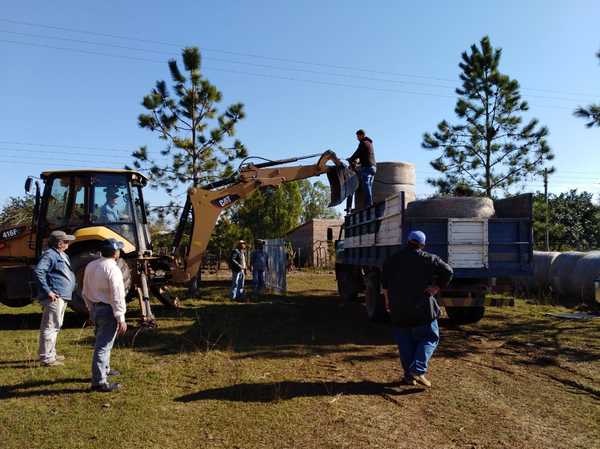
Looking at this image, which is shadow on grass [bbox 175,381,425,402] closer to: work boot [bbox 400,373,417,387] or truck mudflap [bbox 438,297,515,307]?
work boot [bbox 400,373,417,387]

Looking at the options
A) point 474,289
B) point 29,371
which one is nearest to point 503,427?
point 474,289

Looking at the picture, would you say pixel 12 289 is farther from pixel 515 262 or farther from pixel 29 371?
pixel 515 262

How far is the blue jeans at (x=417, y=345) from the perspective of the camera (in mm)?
5547

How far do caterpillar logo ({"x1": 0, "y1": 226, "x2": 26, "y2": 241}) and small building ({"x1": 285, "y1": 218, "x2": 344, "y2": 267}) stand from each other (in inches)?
957

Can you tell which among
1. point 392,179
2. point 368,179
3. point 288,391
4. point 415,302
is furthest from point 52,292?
point 392,179

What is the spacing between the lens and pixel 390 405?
5023 millimetres

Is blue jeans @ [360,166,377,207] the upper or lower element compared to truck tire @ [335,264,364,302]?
upper

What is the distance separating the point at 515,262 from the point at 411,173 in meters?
3.72

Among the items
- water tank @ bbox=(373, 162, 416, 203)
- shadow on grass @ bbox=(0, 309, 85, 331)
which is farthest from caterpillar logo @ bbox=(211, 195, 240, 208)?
shadow on grass @ bbox=(0, 309, 85, 331)

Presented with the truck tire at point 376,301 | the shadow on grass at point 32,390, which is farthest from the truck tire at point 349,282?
the shadow on grass at point 32,390

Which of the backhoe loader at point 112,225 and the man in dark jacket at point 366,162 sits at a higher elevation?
the man in dark jacket at point 366,162

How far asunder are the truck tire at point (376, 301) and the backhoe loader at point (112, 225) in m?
2.22

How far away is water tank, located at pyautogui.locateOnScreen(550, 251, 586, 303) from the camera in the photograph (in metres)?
13.7

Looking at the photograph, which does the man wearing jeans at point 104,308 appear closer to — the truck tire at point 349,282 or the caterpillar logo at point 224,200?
the caterpillar logo at point 224,200
